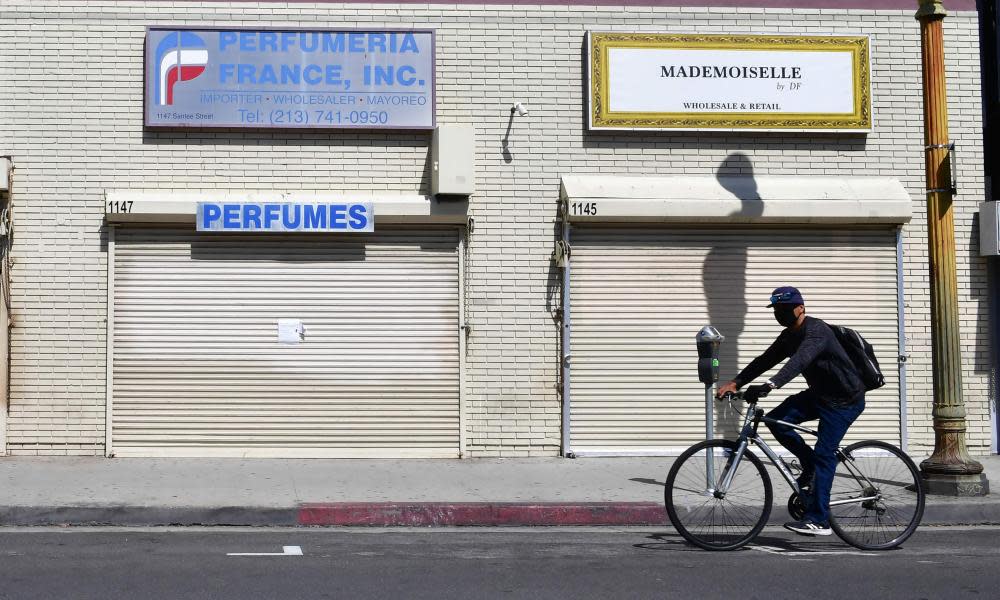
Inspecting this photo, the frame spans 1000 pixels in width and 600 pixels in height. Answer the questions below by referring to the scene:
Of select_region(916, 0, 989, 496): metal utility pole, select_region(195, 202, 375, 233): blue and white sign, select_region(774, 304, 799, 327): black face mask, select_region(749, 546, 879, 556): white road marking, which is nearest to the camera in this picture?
select_region(749, 546, 879, 556): white road marking

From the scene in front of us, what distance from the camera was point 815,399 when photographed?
8070 mm

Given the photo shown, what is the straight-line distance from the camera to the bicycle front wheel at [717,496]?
7738mm

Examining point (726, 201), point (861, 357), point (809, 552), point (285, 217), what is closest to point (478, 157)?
point (285, 217)

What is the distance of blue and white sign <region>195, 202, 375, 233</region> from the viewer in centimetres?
1193

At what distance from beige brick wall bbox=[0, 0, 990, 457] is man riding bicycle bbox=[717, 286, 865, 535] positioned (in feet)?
14.9

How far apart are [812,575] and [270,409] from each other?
6811mm

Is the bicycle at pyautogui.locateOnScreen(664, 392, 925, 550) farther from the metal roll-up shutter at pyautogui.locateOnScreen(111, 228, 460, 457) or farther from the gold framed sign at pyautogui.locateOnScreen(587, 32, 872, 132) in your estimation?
the gold framed sign at pyautogui.locateOnScreen(587, 32, 872, 132)

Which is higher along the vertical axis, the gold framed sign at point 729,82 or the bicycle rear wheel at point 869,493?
the gold framed sign at point 729,82

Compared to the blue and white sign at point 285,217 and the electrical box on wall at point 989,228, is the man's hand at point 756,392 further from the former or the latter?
the electrical box on wall at point 989,228

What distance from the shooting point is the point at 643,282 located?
492 inches

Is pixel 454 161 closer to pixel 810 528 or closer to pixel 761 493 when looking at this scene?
pixel 761 493

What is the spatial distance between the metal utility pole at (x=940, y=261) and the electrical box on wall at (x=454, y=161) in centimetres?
447

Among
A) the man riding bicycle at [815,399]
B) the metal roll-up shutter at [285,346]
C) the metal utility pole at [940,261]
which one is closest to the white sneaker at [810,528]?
the man riding bicycle at [815,399]

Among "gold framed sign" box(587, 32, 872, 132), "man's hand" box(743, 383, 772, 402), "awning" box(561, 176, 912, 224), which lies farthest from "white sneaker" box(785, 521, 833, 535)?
"gold framed sign" box(587, 32, 872, 132)
